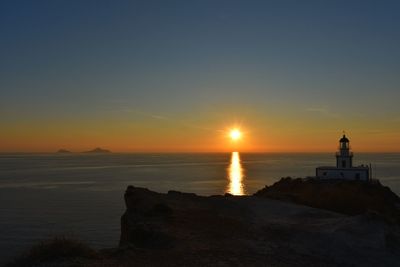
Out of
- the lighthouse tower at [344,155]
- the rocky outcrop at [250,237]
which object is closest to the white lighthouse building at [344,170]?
the lighthouse tower at [344,155]

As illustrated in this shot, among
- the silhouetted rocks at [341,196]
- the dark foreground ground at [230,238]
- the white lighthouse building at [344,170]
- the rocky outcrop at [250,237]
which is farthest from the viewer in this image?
the white lighthouse building at [344,170]

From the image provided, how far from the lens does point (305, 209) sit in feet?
102

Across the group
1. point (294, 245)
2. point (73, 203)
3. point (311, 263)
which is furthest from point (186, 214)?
point (73, 203)

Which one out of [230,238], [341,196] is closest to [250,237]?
[230,238]

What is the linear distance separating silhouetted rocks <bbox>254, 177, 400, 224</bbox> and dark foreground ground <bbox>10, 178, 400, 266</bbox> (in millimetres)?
9246

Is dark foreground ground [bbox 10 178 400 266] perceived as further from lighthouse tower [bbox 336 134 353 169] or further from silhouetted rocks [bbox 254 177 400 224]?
lighthouse tower [bbox 336 134 353 169]

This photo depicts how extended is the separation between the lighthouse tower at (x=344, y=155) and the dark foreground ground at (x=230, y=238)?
2775cm

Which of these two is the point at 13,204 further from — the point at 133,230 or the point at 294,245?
→ the point at 294,245

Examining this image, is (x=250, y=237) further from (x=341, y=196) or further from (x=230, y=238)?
(x=341, y=196)

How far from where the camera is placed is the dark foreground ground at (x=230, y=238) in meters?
16.8

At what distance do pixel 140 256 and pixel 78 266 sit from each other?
2.85 meters

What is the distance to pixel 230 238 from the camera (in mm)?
20672

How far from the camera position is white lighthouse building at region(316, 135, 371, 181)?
5556 centimetres

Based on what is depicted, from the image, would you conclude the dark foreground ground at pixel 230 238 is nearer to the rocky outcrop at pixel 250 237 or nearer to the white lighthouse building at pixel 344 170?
the rocky outcrop at pixel 250 237
